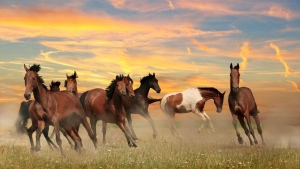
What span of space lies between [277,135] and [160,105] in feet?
22.3

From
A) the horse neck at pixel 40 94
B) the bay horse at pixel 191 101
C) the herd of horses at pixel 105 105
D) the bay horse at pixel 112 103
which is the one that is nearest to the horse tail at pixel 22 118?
the herd of horses at pixel 105 105

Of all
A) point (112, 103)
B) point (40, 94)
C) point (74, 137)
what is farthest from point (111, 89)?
point (40, 94)

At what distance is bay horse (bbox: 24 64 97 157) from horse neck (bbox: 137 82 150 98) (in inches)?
177

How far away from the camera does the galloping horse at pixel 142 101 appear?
50.6ft

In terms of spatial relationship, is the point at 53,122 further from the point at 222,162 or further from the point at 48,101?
the point at 222,162

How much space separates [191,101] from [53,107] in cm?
916

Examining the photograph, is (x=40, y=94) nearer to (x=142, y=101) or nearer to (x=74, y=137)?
(x=74, y=137)

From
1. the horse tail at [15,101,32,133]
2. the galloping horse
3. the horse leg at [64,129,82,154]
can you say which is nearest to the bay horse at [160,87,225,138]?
the galloping horse

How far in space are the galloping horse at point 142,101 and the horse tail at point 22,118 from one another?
14.1 feet

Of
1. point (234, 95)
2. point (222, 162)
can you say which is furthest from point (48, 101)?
point (234, 95)

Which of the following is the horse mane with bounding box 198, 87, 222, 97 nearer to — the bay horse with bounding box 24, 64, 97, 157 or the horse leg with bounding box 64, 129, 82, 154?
the bay horse with bounding box 24, 64, 97, 157

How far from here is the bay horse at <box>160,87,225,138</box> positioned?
17.5 metres

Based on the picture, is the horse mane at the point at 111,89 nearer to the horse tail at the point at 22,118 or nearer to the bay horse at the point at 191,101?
the horse tail at the point at 22,118

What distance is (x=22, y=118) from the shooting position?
48.6 ft
